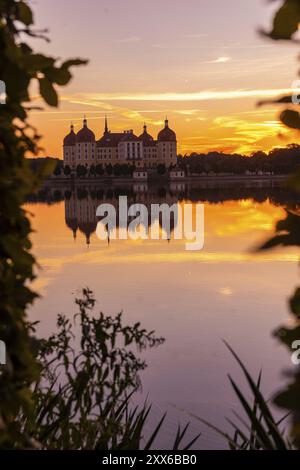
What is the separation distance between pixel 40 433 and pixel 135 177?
156 meters

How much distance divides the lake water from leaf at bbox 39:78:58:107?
32.4 inches

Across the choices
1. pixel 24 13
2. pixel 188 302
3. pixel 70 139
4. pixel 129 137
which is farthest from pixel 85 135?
pixel 24 13

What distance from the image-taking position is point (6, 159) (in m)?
2.25

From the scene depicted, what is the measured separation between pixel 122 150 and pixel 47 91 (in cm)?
18117

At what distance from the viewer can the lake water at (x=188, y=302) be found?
481 inches

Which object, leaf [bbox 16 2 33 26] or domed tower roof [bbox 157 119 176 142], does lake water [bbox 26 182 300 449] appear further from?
domed tower roof [bbox 157 119 176 142]

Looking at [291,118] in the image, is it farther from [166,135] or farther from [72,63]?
[166,135]

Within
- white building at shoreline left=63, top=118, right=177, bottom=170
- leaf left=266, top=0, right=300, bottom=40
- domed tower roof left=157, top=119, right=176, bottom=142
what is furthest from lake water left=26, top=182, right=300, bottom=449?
domed tower roof left=157, top=119, right=176, bottom=142

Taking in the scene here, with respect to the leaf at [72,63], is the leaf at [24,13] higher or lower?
higher

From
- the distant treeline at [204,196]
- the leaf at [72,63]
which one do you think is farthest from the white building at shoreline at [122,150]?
the leaf at [72,63]

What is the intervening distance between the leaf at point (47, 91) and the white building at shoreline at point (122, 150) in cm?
17602

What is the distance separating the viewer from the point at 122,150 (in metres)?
182

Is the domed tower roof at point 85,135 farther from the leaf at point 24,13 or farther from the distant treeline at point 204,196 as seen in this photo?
the leaf at point 24,13

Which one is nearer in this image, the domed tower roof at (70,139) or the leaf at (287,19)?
the leaf at (287,19)
